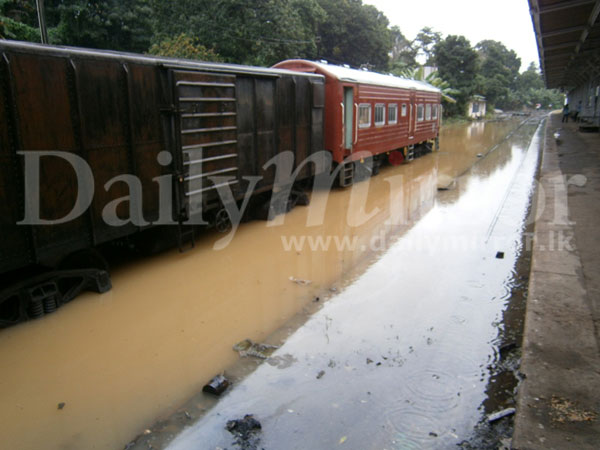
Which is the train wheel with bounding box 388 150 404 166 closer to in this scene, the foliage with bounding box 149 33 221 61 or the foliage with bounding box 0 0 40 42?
the foliage with bounding box 149 33 221 61

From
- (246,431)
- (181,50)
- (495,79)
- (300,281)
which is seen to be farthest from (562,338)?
(495,79)

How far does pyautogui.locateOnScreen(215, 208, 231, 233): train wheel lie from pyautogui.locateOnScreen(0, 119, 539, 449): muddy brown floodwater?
0.67 ft

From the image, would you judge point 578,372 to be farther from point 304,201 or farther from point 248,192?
point 304,201

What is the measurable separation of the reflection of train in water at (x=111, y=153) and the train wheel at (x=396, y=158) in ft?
29.0

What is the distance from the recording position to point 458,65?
48188 mm

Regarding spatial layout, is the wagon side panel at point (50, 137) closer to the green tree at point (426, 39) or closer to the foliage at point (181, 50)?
the foliage at point (181, 50)

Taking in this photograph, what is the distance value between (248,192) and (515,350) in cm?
568

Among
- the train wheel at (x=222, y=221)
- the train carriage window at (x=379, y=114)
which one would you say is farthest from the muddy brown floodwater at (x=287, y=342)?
the train carriage window at (x=379, y=114)

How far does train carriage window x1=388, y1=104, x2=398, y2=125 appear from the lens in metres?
15.7

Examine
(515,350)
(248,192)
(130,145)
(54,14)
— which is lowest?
(515,350)

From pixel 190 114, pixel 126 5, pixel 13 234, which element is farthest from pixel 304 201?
pixel 126 5

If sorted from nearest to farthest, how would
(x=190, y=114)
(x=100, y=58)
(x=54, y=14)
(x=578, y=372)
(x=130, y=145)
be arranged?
(x=578, y=372), (x=100, y=58), (x=130, y=145), (x=190, y=114), (x=54, y=14)

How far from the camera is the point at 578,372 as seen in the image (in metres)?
3.75

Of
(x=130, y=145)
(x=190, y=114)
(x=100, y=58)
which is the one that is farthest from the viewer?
(x=190, y=114)
